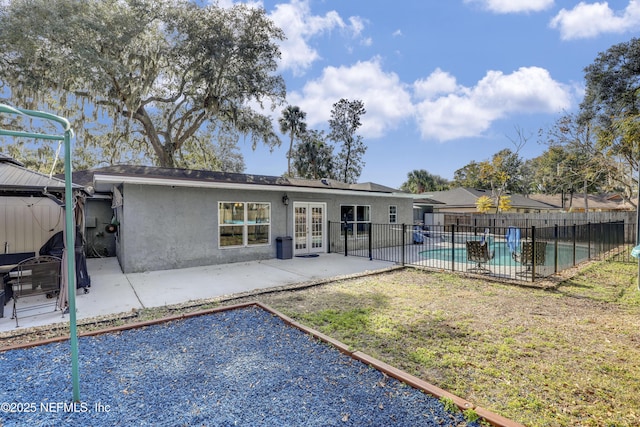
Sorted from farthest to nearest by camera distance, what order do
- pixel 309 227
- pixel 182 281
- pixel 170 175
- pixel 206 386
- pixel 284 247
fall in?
pixel 309 227 → pixel 284 247 → pixel 170 175 → pixel 182 281 → pixel 206 386

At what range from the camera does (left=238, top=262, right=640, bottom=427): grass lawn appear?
274 cm

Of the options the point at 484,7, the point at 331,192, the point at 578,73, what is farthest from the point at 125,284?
the point at 578,73

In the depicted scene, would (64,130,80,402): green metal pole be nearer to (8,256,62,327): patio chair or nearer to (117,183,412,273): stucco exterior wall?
(8,256,62,327): patio chair

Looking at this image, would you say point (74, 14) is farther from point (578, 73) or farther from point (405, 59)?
point (578, 73)

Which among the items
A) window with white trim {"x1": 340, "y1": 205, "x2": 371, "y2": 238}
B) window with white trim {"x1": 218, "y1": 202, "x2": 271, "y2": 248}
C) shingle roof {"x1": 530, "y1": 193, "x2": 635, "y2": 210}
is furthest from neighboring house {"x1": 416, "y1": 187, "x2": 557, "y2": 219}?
window with white trim {"x1": 218, "y1": 202, "x2": 271, "y2": 248}

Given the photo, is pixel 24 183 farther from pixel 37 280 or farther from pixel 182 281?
pixel 182 281

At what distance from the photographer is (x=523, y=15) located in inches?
418

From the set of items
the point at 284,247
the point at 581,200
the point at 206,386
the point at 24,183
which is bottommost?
the point at 206,386

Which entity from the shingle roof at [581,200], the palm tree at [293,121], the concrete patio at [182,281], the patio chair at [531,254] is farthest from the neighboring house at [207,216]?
the shingle roof at [581,200]

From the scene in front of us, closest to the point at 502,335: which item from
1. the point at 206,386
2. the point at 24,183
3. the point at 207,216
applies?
the point at 206,386

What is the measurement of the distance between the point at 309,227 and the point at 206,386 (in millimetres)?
8847

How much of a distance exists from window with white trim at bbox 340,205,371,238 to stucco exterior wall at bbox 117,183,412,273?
9.39ft

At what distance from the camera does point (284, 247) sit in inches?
411

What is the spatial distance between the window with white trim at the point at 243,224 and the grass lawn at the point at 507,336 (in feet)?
13.4
